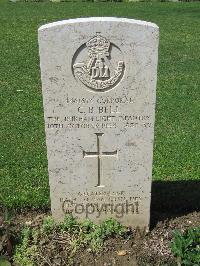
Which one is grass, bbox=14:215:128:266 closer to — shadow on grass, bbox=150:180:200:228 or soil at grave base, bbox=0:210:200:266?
soil at grave base, bbox=0:210:200:266

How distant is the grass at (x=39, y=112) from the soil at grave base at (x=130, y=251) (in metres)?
0.93

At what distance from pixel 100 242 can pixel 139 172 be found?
727mm

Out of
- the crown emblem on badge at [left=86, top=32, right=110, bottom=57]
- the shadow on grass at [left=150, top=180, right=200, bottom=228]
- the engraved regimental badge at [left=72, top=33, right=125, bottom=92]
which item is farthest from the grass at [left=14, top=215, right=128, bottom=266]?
the crown emblem on badge at [left=86, top=32, right=110, bottom=57]

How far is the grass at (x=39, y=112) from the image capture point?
5.82m

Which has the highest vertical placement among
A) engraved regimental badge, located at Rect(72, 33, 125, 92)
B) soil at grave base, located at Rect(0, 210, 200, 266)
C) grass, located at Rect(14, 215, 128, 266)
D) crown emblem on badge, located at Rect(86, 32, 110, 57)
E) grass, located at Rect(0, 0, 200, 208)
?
crown emblem on badge, located at Rect(86, 32, 110, 57)

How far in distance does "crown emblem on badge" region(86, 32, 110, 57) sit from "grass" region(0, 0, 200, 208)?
193 cm

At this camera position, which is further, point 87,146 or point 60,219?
point 60,219

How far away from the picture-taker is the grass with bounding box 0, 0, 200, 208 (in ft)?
19.1

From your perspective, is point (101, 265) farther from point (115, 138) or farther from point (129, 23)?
point (129, 23)

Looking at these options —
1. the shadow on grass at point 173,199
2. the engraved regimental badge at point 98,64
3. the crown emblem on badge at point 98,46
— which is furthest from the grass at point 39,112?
the crown emblem on badge at point 98,46

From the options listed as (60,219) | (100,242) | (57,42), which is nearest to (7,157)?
(60,219)

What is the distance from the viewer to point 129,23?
3900mm

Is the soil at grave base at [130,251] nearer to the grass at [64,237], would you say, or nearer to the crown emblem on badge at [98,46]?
the grass at [64,237]

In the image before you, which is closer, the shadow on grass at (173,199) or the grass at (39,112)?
the shadow on grass at (173,199)
